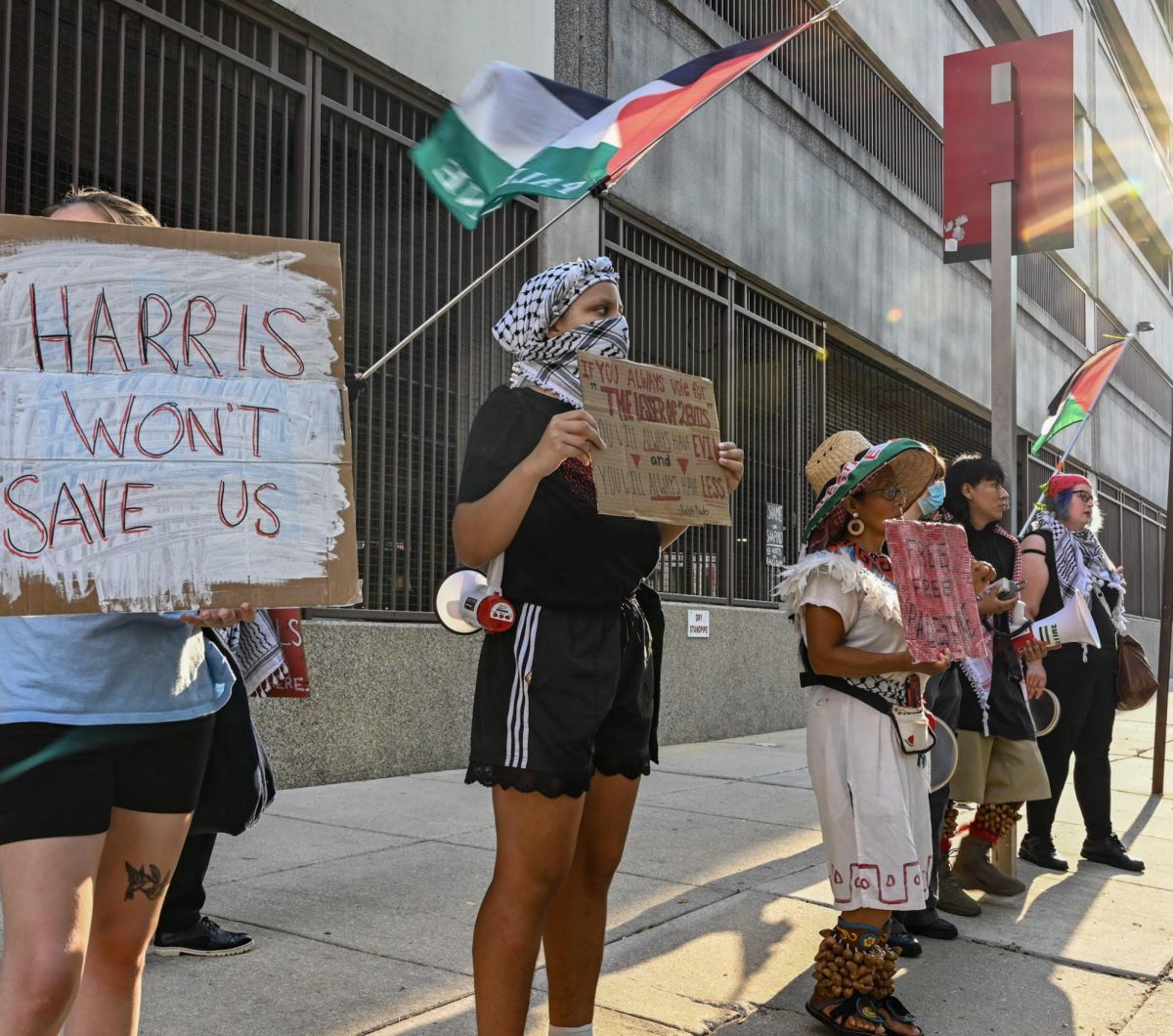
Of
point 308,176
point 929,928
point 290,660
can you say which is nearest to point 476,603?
point 290,660

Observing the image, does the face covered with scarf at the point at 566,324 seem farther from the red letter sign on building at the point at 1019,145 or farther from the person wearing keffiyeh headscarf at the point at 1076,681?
the red letter sign on building at the point at 1019,145

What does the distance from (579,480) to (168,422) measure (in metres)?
0.94

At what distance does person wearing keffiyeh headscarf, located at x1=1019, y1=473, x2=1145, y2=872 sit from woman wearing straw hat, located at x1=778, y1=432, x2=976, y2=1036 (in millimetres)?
2481

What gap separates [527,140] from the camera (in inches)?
156

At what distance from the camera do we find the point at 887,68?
51.1ft

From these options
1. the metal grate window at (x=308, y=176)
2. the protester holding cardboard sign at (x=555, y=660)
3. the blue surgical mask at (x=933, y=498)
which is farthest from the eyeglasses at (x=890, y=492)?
the metal grate window at (x=308, y=176)

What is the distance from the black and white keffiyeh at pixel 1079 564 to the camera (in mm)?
6098

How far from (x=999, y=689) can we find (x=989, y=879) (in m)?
0.83

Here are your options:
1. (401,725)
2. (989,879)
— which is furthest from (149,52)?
(989,879)

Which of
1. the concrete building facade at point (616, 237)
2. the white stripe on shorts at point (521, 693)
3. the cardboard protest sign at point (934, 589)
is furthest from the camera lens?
the concrete building facade at point (616, 237)

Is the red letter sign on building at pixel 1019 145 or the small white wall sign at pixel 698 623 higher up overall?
the red letter sign on building at pixel 1019 145

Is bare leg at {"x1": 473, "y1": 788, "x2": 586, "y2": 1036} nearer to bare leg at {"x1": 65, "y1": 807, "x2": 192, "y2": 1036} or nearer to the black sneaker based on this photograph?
bare leg at {"x1": 65, "y1": 807, "x2": 192, "y2": 1036}

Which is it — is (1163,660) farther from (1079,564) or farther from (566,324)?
(566,324)

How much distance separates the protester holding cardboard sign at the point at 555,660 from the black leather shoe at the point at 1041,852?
150 inches
